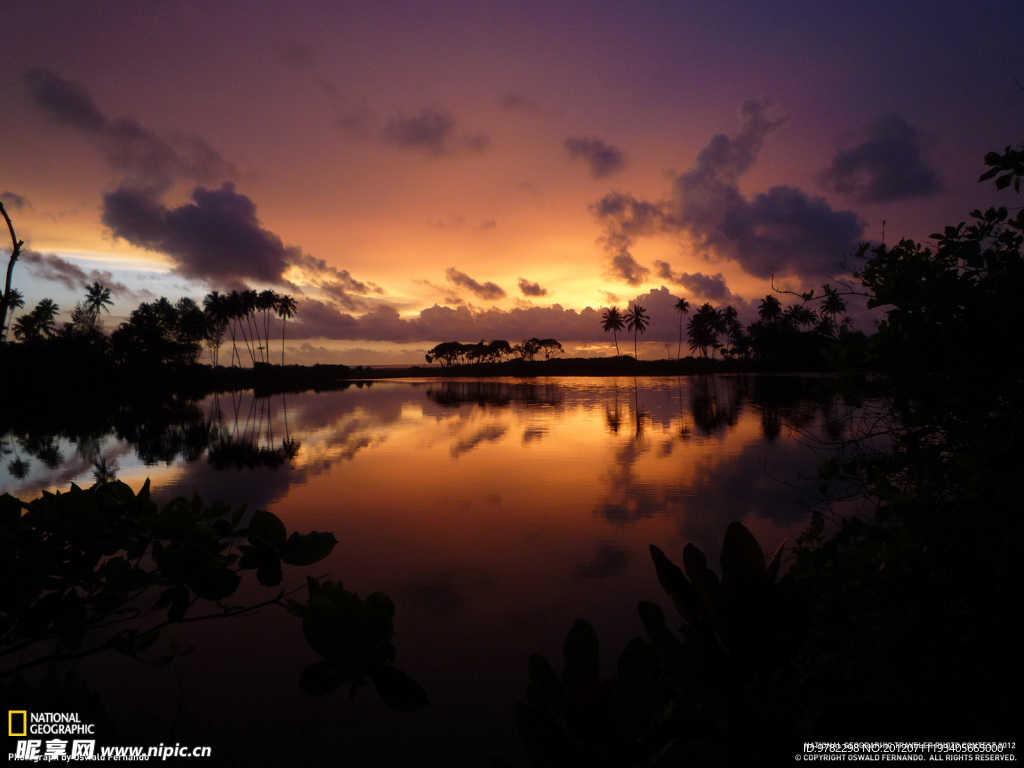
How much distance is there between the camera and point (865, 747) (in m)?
1.63

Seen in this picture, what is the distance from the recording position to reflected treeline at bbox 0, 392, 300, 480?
50.1 feet

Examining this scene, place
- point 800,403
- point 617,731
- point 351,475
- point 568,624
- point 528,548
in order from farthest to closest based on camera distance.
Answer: point 800,403 → point 351,475 → point 528,548 → point 568,624 → point 617,731

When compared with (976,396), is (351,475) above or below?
below

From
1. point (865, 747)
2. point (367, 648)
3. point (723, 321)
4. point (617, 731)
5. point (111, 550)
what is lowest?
point (865, 747)

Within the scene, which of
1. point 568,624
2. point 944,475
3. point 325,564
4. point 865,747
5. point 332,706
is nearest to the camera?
point 865,747

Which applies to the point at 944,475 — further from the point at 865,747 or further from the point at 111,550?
the point at 111,550

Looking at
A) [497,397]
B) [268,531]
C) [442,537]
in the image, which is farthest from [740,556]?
[497,397]

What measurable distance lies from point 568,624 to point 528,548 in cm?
217

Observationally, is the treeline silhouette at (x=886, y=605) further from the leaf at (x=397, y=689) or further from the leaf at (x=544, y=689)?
the leaf at (x=397, y=689)

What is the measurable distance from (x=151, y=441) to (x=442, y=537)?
17004 millimetres

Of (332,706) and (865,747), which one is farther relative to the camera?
(332,706)

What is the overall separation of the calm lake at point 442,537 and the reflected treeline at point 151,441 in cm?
18

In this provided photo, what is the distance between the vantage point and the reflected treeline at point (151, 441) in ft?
50.1

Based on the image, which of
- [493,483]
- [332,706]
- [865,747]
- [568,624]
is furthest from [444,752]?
[493,483]
